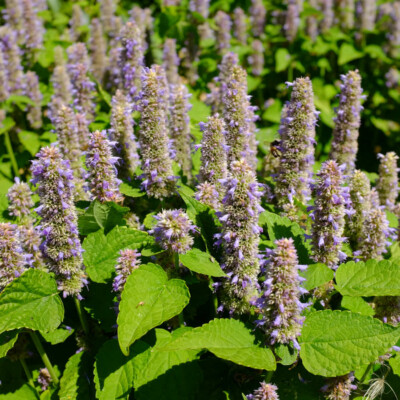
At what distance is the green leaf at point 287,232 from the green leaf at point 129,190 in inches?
46.4

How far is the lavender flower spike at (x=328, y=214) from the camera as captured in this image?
383 centimetres

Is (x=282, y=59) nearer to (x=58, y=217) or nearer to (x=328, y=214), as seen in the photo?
(x=328, y=214)

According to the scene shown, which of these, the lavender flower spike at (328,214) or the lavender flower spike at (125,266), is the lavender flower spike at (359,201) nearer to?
the lavender flower spike at (328,214)

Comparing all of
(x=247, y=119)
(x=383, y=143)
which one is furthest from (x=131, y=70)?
(x=383, y=143)

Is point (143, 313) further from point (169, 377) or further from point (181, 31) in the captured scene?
point (181, 31)

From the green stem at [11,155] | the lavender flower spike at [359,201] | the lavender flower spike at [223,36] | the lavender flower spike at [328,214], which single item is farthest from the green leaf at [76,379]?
the lavender flower spike at [223,36]

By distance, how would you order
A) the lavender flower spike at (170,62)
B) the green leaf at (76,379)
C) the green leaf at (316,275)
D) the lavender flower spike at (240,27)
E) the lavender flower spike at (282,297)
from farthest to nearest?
the lavender flower spike at (240,27)
the lavender flower spike at (170,62)
the green leaf at (76,379)
the green leaf at (316,275)
the lavender flower spike at (282,297)

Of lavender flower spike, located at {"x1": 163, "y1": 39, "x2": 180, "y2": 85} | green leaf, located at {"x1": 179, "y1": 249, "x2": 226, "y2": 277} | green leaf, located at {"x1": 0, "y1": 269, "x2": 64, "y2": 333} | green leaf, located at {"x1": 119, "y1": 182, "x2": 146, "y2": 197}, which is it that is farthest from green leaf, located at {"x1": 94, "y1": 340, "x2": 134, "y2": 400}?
Result: lavender flower spike, located at {"x1": 163, "y1": 39, "x2": 180, "y2": 85}

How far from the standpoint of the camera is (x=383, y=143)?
11023mm

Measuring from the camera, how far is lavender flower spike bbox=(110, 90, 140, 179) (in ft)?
16.4

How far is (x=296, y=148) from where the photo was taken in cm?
465

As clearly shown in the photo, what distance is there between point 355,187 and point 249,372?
199cm

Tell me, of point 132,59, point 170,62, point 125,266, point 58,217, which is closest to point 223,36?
point 170,62

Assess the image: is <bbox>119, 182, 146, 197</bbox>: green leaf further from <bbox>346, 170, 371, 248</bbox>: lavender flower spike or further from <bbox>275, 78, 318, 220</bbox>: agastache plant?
<bbox>346, 170, 371, 248</bbox>: lavender flower spike
